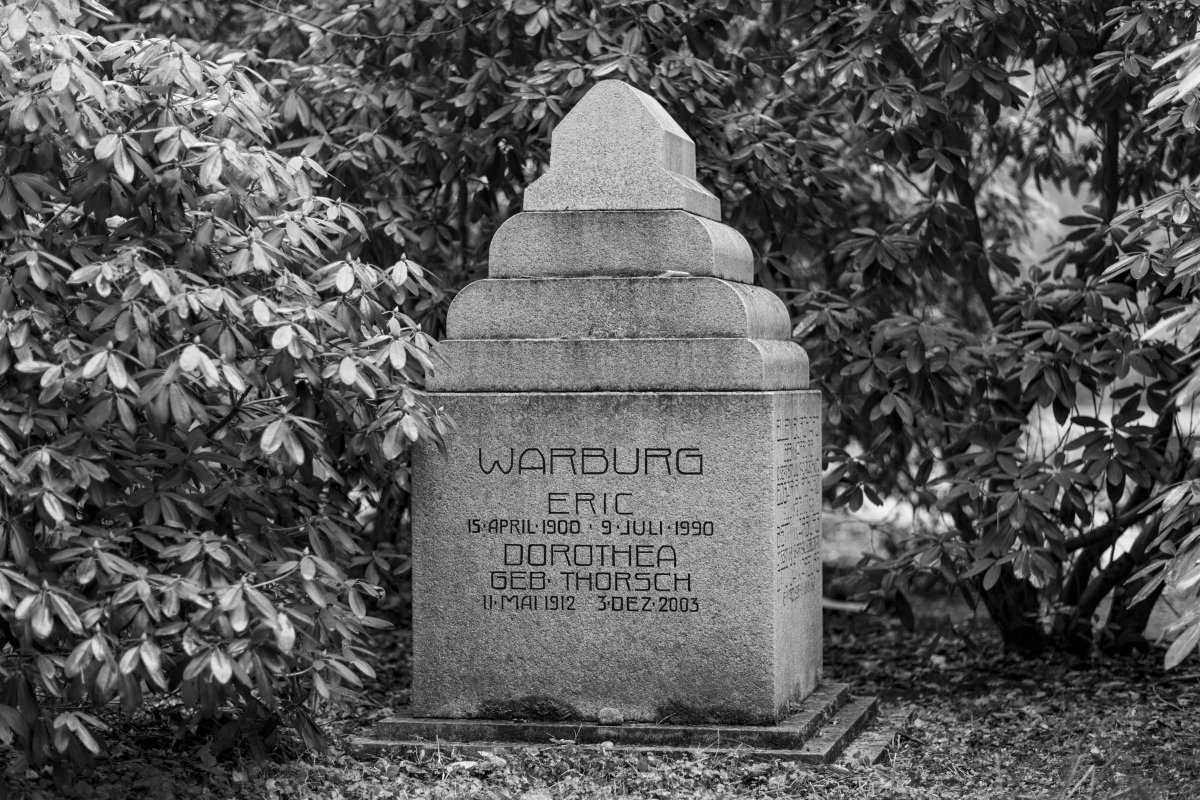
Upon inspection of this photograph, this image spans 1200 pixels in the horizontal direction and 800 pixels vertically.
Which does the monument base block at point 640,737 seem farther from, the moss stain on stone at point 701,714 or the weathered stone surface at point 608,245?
the weathered stone surface at point 608,245

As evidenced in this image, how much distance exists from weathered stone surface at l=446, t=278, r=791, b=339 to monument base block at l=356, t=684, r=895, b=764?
167cm

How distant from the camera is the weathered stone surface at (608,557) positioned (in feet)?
20.0

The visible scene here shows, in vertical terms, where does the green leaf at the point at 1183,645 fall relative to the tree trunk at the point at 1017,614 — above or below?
above

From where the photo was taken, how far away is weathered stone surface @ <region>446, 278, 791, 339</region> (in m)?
6.23

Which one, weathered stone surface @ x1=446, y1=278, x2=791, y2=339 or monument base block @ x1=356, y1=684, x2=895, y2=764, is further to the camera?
weathered stone surface @ x1=446, y1=278, x2=791, y2=339

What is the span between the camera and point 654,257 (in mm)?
6383

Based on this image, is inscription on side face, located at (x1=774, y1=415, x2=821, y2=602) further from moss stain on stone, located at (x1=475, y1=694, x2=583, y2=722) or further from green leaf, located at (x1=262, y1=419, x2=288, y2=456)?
green leaf, located at (x1=262, y1=419, x2=288, y2=456)

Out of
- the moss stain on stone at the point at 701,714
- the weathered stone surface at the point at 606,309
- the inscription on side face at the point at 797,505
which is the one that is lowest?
the moss stain on stone at the point at 701,714

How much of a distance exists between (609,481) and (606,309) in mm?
756

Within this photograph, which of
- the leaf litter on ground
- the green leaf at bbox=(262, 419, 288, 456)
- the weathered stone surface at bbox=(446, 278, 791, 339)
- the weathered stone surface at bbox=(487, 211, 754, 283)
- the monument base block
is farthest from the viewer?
the weathered stone surface at bbox=(487, 211, 754, 283)

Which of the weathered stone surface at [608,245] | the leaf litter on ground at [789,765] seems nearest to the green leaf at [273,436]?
the leaf litter on ground at [789,765]

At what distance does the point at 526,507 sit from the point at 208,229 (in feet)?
5.88

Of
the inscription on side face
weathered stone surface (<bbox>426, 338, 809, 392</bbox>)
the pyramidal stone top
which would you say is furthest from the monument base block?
→ the pyramidal stone top

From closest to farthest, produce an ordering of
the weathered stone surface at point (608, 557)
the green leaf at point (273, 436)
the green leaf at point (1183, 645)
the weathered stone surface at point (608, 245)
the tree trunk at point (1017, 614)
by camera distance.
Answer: the green leaf at point (1183, 645) → the green leaf at point (273, 436) → the weathered stone surface at point (608, 557) → the weathered stone surface at point (608, 245) → the tree trunk at point (1017, 614)
